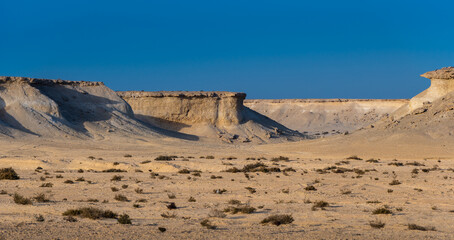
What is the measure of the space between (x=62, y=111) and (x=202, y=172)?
98.3 ft

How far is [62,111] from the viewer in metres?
51.7

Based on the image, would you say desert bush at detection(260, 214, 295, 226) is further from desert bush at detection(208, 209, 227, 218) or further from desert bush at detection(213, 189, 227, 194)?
desert bush at detection(213, 189, 227, 194)

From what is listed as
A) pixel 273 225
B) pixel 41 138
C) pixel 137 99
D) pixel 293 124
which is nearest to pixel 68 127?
pixel 41 138

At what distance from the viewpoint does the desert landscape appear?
1102cm

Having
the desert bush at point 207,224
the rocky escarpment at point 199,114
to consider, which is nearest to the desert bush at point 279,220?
the desert bush at point 207,224

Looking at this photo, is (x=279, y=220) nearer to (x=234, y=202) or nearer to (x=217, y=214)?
(x=217, y=214)

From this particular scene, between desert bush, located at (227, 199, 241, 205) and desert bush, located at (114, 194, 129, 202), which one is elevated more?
desert bush, located at (227, 199, 241, 205)

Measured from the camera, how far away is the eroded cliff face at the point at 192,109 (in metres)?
62.8

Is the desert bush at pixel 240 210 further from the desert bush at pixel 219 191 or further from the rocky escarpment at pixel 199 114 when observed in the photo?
the rocky escarpment at pixel 199 114

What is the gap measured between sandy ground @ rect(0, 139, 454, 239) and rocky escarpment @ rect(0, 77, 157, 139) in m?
17.5

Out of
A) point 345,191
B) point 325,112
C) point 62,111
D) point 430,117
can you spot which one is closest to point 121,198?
point 345,191

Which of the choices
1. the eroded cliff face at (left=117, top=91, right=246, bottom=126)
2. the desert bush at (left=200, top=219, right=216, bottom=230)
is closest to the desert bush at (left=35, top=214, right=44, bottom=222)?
the desert bush at (left=200, top=219, right=216, bottom=230)

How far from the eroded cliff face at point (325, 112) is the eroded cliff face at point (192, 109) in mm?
33447

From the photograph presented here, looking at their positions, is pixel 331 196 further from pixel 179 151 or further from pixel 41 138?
pixel 41 138
